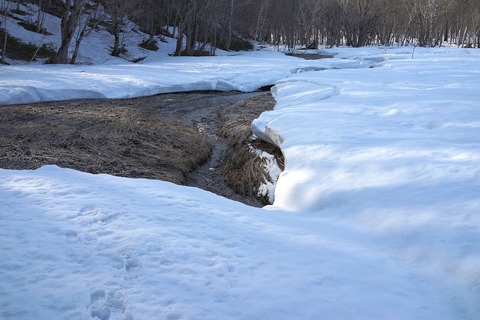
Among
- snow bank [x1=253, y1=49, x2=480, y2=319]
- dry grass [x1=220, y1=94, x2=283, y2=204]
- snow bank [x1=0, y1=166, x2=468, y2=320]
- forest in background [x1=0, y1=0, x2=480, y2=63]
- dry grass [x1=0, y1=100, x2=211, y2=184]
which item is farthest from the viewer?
forest in background [x1=0, y1=0, x2=480, y2=63]

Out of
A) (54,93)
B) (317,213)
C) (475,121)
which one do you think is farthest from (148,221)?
(54,93)

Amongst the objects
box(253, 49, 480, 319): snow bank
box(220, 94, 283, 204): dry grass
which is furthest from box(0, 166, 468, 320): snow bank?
box(220, 94, 283, 204): dry grass

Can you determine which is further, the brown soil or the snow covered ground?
the brown soil

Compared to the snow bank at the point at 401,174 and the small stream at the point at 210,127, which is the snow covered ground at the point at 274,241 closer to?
the snow bank at the point at 401,174

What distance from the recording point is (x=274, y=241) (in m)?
2.96

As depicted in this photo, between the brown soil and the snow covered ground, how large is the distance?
1549mm

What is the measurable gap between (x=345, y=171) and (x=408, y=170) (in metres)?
0.63

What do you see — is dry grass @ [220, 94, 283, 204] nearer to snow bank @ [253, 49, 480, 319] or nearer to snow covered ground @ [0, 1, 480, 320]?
snow bank @ [253, 49, 480, 319]

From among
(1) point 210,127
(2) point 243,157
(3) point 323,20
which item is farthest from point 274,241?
(3) point 323,20

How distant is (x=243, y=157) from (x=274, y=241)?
4016 millimetres

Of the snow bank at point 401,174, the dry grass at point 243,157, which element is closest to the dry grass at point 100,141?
the dry grass at point 243,157

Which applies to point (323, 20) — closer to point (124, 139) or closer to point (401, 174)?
point (124, 139)

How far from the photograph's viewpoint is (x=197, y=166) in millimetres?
7016

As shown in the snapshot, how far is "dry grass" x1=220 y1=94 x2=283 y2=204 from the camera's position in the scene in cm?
605
